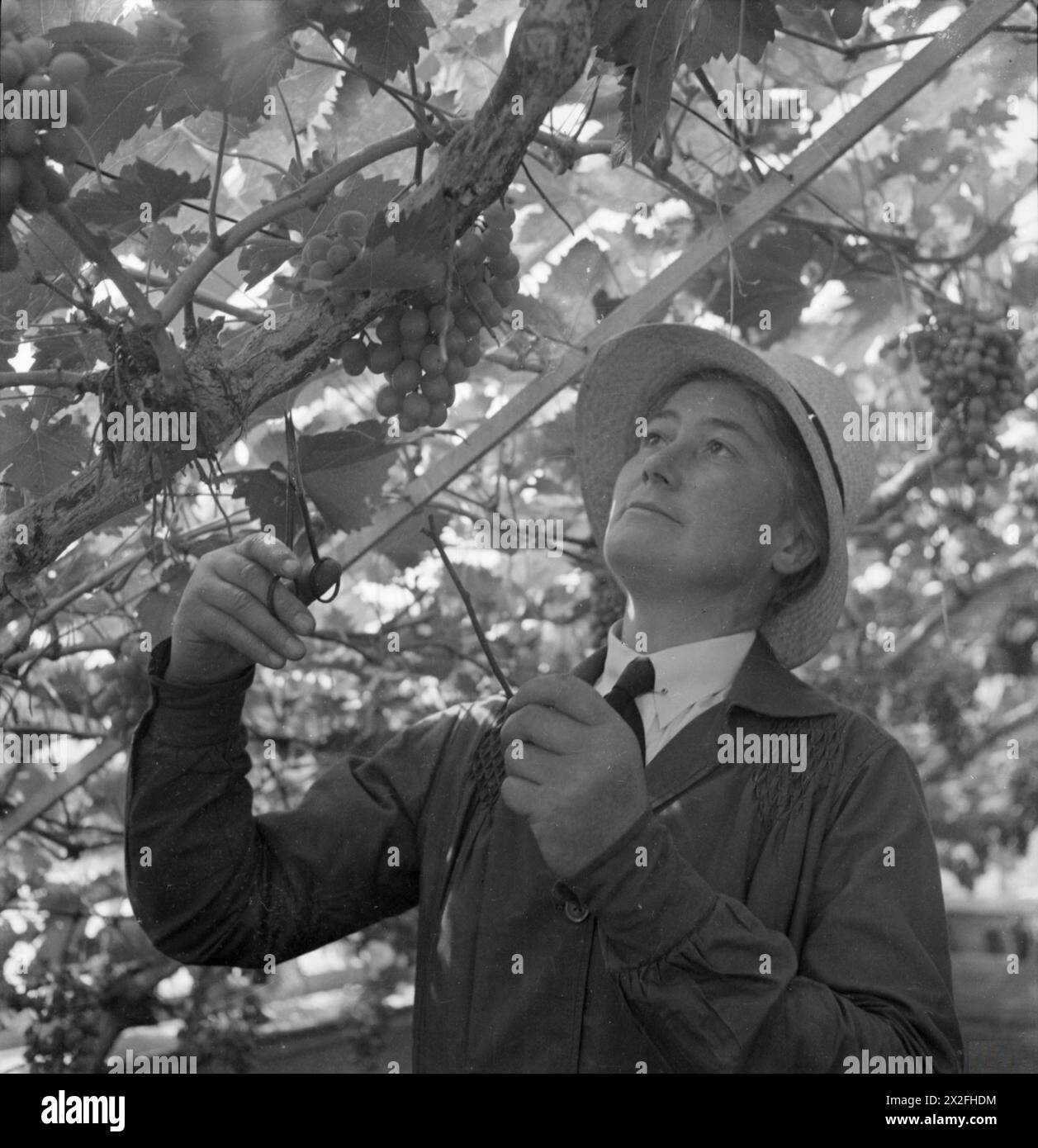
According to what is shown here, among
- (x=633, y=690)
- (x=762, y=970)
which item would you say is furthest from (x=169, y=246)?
(x=762, y=970)

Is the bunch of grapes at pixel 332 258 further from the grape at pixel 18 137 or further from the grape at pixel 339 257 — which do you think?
the grape at pixel 18 137

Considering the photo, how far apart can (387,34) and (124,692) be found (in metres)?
1.31

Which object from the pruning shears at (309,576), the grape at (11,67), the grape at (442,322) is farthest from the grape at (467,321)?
the grape at (11,67)

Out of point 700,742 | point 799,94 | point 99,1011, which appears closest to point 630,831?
point 700,742

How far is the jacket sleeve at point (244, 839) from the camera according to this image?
1.70m

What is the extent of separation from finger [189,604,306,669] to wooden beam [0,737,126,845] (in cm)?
89

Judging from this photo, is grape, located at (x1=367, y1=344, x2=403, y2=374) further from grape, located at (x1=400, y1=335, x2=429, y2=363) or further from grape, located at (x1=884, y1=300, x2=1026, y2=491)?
grape, located at (x1=884, y1=300, x2=1026, y2=491)

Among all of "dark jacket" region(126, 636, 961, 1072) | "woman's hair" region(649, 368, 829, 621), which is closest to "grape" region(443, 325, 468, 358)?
"dark jacket" region(126, 636, 961, 1072)

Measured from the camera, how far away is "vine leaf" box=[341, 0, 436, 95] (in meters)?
1.43

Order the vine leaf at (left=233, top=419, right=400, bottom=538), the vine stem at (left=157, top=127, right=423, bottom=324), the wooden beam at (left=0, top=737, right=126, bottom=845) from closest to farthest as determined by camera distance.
Result: the vine stem at (left=157, top=127, right=423, bottom=324)
the vine leaf at (left=233, top=419, right=400, bottom=538)
the wooden beam at (left=0, top=737, right=126, bottom=845)

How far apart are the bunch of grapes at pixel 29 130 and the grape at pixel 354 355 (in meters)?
0.41

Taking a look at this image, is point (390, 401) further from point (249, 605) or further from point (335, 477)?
point (335, 477)
